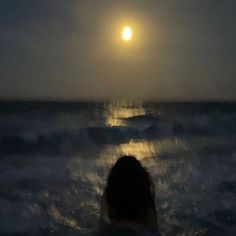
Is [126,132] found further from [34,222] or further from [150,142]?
[34,222]

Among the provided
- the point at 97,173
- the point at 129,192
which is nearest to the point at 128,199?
the point at 129,192

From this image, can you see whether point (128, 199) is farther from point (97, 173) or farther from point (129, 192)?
point (97, 173)

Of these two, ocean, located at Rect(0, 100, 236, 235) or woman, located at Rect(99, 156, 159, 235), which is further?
ocean, located at Rect(0, 100, 236, 235)

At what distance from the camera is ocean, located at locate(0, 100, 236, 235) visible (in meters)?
7.11

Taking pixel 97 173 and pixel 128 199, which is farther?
pixel 97 173

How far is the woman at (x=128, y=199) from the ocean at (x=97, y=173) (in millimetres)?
1182

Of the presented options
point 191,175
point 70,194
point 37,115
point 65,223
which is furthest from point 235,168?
point 37,115

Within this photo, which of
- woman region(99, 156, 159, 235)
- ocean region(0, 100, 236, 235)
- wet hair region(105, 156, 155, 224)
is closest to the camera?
woman region(99, 156, 159, 235)

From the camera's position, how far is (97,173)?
1120 cm

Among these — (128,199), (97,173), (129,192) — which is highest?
(97,173)

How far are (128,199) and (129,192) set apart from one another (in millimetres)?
111

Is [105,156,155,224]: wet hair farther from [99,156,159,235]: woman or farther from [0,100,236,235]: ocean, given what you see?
[0,100,236,235]: ocean

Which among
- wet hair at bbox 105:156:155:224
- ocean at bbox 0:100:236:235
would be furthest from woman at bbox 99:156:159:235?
ocean at bbox 0:100:236:235

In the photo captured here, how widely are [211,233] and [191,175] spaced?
4.17 meters
